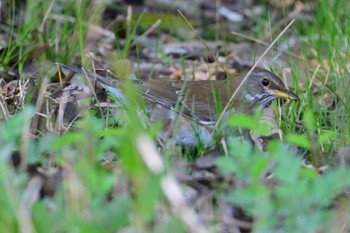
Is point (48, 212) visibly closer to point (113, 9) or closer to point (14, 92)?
point (14, 92)

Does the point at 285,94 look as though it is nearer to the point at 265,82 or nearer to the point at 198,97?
the point at 265,82

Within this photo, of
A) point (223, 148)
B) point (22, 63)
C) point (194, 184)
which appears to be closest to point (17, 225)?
point (194, 184)

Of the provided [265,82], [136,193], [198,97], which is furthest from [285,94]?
[136,193]

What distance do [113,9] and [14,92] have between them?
328cm

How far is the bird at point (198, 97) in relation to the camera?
17.5ft

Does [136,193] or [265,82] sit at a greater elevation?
[136,193]

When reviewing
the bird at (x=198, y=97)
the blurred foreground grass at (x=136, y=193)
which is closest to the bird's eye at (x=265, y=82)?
the bird at (x=198, y=97)

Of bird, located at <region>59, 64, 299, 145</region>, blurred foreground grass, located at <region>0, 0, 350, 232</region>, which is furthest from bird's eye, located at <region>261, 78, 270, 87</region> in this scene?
blurred foreground grass, located at <region>0, 0, 350, 232</region>

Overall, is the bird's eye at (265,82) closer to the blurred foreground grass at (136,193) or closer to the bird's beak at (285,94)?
the bird's beak at (285,94)

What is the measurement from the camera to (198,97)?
19.3 ft

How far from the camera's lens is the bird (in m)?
5.33

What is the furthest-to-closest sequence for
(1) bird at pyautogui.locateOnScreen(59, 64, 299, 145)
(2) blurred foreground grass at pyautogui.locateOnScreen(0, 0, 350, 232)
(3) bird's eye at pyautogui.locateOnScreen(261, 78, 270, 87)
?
(3) bird's eye at pyautogui.locateOnScreen(261, 78, 270, 87), (1) bird at pyautogui.locateOnScreen(59, 64, 299, 145), (2) blurred foreground grass at pyautogui.locateOnScreen(0, 0, 350, 232)

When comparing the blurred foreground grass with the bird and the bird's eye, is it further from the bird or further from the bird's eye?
the bird's eye

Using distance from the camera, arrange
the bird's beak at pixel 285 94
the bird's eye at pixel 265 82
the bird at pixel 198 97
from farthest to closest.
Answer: the bird's eye at pixel 265 82, the bird's beak at pixel 285 94, the bird at pixel 198 97
